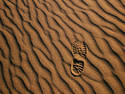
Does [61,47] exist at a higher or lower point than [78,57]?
higher

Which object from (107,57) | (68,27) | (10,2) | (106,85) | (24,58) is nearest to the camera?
(106,85)

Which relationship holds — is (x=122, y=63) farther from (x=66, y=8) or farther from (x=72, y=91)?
(x=66, y=8)

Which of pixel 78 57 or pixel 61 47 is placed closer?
pixel 78 57

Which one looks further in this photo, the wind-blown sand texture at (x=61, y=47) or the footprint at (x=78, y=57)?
the footprint at (x=78, y=57)

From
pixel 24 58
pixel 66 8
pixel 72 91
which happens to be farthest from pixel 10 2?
pixel 72 91

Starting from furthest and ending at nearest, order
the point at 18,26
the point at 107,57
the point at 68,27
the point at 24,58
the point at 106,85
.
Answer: the point at 18,26 → the point at 68,27 → the point at 24,58 → the point at 107,57 → the point at 106,85

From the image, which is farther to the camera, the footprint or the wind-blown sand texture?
the footprint

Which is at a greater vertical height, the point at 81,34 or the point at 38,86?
the point at 81,34

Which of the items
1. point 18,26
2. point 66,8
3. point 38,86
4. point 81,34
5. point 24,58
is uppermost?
point 66,8
